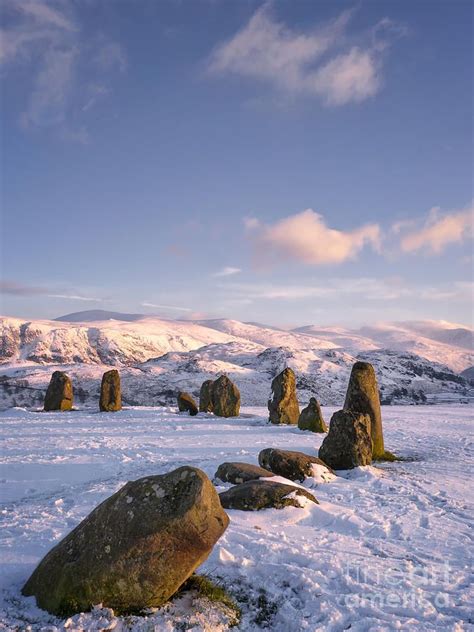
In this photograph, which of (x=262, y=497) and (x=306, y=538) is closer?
(x=306, y=538)

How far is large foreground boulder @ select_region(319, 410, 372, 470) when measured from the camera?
51.1ft

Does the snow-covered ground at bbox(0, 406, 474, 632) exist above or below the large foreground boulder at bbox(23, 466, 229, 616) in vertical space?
below

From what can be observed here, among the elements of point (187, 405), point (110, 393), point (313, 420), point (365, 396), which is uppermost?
point (365, 396)

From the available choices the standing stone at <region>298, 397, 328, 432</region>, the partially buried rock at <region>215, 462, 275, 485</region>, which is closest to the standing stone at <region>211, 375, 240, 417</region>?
the standing stone at <region>298, 397, 328, 432</region>

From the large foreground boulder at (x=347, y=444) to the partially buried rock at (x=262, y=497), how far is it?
19.2 ft

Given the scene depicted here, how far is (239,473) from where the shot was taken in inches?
470

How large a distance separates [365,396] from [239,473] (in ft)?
30.7

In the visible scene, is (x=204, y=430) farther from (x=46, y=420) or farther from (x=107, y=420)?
(x=46, y=420)

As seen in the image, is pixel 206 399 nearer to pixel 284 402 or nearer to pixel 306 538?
pixel 284 402

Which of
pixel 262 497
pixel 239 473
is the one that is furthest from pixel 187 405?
pixel 262 497

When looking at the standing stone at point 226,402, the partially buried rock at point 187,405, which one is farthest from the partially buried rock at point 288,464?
the partially buried rock at point 187,405

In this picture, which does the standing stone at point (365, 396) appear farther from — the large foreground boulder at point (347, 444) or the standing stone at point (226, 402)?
the standing stone at point (226, 402)

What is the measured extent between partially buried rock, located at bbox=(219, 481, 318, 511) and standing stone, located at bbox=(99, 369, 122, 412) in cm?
2477

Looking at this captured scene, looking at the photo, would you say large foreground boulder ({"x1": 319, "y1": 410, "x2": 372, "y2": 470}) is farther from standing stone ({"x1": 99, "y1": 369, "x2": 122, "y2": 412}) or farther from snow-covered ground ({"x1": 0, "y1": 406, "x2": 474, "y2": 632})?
standing stone ({"x1": 99, "y1": 369, "x2": 122, "y2": 412})
